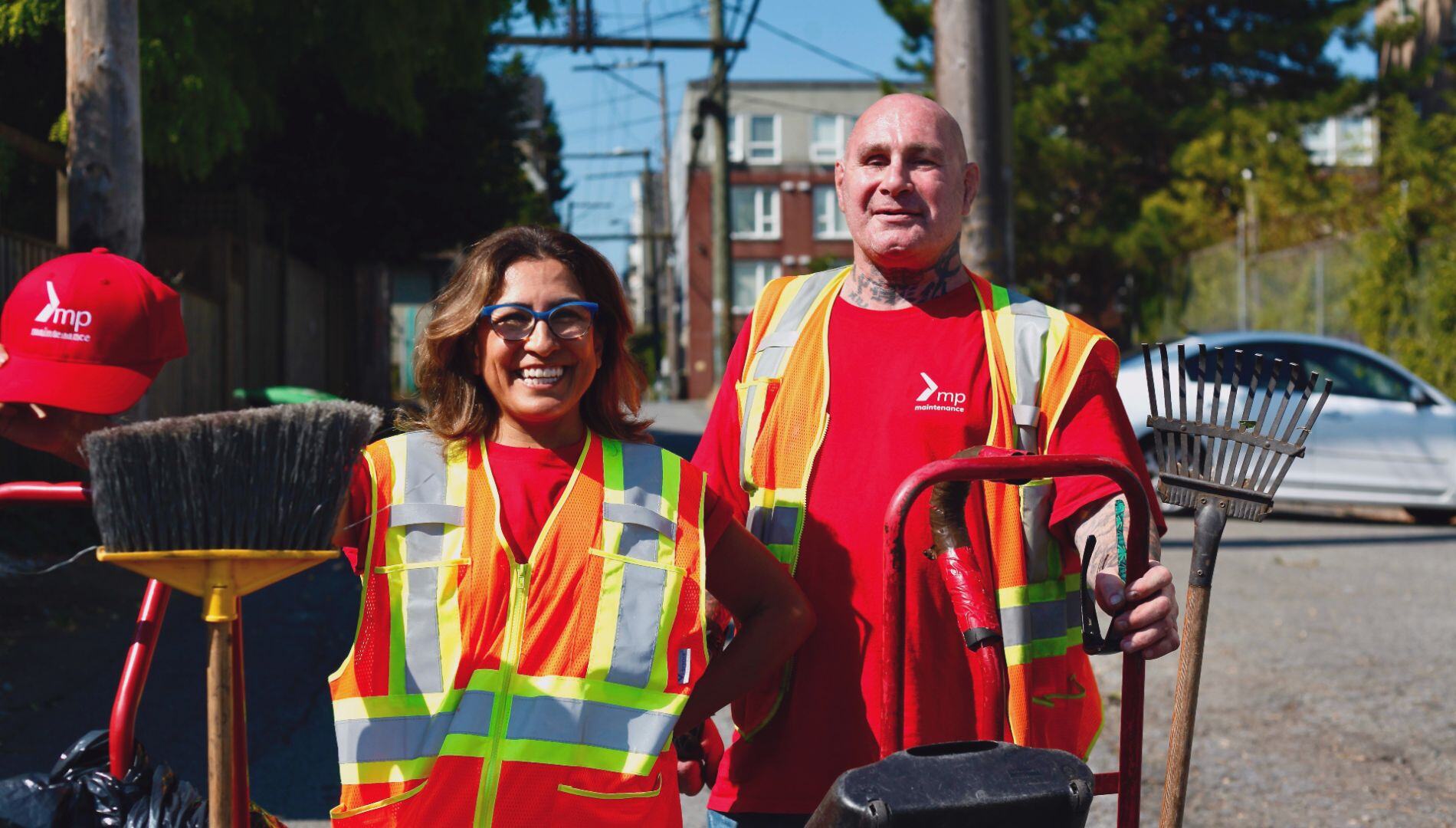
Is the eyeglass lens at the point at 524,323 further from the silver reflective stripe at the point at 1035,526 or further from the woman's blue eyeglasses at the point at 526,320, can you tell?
the silver reflective stripe at the point at 1035,526

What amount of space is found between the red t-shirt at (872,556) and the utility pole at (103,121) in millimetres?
4449

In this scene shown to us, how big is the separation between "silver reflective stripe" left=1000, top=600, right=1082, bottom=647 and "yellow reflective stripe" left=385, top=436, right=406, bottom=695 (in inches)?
41.3

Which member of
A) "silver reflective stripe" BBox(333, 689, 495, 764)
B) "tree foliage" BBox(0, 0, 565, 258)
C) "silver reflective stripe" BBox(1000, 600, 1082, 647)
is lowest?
"silver reflective stripe" BBox(333, 689, 495, 764)

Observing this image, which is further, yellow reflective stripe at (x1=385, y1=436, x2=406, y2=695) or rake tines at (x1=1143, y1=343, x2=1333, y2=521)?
rake tines at (x1=1143, y1=343, x2=1333, y2=521)

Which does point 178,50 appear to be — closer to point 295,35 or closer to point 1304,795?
point 295,35

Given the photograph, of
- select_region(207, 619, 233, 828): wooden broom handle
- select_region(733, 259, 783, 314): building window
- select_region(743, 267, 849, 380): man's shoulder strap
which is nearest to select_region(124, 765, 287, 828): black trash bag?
select_region(207, 619, 233, 828): wooden broom handle

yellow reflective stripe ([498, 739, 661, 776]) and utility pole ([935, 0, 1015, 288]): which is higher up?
utility pole ([935, 0, 1015, 288])

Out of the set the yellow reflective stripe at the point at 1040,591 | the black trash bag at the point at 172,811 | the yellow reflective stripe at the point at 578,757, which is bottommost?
the black trash bag at the point at 172,811

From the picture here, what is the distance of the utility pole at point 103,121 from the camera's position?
232 inches

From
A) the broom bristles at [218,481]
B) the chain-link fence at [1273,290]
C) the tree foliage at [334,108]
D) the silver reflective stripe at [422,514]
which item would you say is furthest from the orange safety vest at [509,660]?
the chain-link fence at [1273,290]

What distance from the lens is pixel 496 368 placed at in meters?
2.49

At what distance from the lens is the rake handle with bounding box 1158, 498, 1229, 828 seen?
2.35 m

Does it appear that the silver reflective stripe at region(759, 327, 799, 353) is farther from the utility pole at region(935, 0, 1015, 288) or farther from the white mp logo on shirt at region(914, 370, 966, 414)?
the utility pole at region(935, 0, 1015, 288)

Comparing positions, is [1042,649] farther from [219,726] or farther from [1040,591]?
[219,726]
